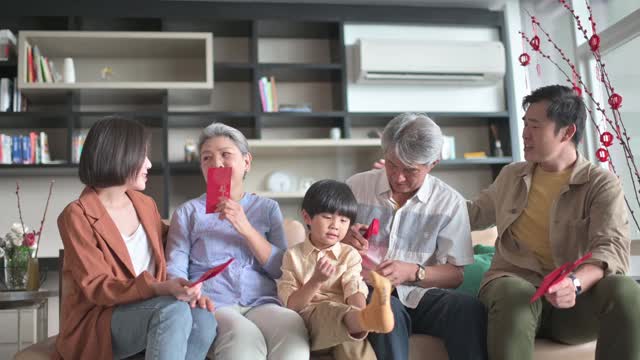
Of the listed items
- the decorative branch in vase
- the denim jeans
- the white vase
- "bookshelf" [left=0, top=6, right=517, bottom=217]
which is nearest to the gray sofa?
the denim jeans

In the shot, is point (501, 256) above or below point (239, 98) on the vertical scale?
below

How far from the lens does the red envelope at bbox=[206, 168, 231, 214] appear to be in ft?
6.22

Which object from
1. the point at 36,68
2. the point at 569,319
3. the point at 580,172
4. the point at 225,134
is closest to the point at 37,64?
the point at 36,68

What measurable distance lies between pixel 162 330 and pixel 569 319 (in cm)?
115

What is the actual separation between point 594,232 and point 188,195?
129 inches

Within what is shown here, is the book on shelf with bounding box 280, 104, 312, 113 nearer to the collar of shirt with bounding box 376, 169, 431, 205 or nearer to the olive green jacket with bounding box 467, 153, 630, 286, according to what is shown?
the collar of shirt with bounding box 376, 169, 431, 205

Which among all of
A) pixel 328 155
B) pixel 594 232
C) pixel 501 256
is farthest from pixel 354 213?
pixel 328 155

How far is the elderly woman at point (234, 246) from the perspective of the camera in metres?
1.81

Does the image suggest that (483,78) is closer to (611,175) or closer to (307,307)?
(611,175)

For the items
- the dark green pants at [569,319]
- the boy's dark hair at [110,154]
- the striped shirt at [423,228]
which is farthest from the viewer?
the striped shirt at [423,228]

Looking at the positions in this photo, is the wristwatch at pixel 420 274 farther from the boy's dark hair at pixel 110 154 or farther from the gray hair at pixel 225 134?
Answer: the boy's dark hair at pixel 110 154

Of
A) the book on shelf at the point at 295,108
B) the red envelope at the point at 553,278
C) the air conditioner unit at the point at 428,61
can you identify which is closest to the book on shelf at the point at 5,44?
the book on shelf at the point at 295,108

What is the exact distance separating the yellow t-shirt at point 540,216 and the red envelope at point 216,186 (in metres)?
0.97

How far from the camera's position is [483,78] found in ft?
15.5
